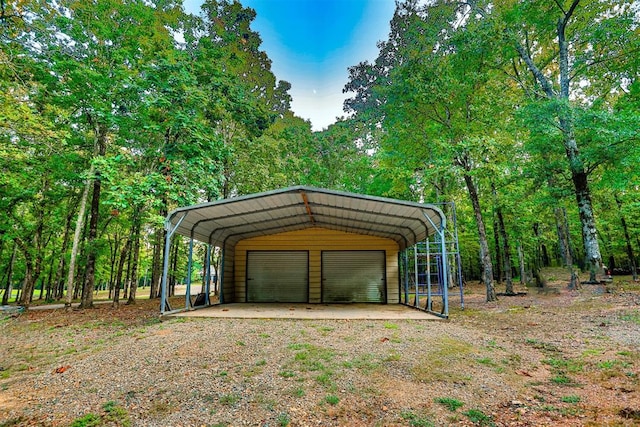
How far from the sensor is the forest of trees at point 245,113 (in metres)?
9.19

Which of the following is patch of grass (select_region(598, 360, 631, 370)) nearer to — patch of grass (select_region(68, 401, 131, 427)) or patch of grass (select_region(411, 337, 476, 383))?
patch of grass (select_region(411, 337, 476, 383))

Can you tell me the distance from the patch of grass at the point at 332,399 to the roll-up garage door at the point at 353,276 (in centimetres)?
952

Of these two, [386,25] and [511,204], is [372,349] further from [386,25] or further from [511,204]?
[386,25]

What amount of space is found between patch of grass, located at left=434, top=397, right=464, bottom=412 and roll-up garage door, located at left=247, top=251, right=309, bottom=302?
9.89 m

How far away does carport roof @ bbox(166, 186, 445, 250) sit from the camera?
7980 mm

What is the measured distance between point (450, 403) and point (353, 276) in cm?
963

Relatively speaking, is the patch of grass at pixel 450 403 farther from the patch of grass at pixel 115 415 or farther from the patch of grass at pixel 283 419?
the patch of grass at pixel 115 415

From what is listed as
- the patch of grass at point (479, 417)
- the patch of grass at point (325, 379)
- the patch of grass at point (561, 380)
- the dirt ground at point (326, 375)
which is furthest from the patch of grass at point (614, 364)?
the patch of grass at point (325, 379)

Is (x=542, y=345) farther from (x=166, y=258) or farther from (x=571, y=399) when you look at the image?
(x=166, y=258)

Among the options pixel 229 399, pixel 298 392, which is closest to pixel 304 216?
pixel 298 392

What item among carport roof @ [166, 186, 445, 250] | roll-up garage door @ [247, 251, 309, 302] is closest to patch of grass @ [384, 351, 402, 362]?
carport roof @ [166, 186, 445, 250]

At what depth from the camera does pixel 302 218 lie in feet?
37.3

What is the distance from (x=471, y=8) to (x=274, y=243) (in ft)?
45.5

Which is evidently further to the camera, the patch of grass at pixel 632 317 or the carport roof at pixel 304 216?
the carport roof at pixel 304 216
